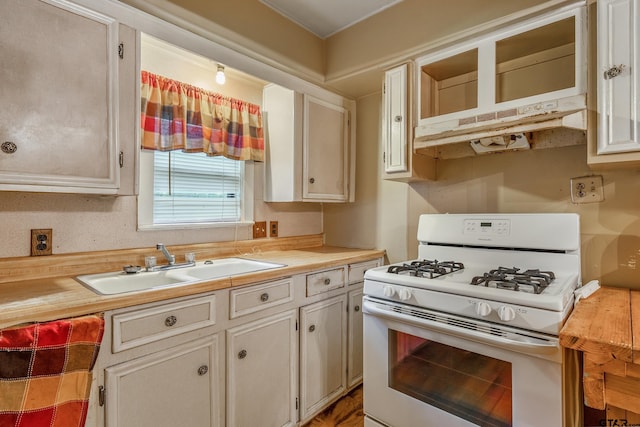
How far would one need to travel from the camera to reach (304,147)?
7.82 ft

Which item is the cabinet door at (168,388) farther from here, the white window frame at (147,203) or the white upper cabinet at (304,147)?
the white upper cabinet at (304,147)

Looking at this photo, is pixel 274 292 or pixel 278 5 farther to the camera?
pixel 278 5

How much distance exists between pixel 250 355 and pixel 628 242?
1.89 m

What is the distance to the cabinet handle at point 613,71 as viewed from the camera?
137 centimetres

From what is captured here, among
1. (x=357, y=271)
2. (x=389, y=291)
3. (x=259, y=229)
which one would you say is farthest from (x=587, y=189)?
(x=259, y=229)

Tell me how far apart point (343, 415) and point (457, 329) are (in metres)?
1.07

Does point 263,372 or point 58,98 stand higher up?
point 58,98

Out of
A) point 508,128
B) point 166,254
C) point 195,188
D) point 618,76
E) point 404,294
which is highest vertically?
point 618,76

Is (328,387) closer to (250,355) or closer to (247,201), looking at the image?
(250,355)

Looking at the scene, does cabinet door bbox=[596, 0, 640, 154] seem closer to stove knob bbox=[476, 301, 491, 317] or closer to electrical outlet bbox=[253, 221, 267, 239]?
stove knob bbox=[476, 301, 491, 317]

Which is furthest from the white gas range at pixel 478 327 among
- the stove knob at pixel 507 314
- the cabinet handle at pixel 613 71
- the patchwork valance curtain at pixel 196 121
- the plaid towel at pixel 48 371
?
the patchwork valance curtain at pixel 196 121

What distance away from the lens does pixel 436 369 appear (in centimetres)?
150

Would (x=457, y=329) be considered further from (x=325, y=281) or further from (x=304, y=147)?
(x=304, y=147)

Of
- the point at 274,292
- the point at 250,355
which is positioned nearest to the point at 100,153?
the point at 274,292
